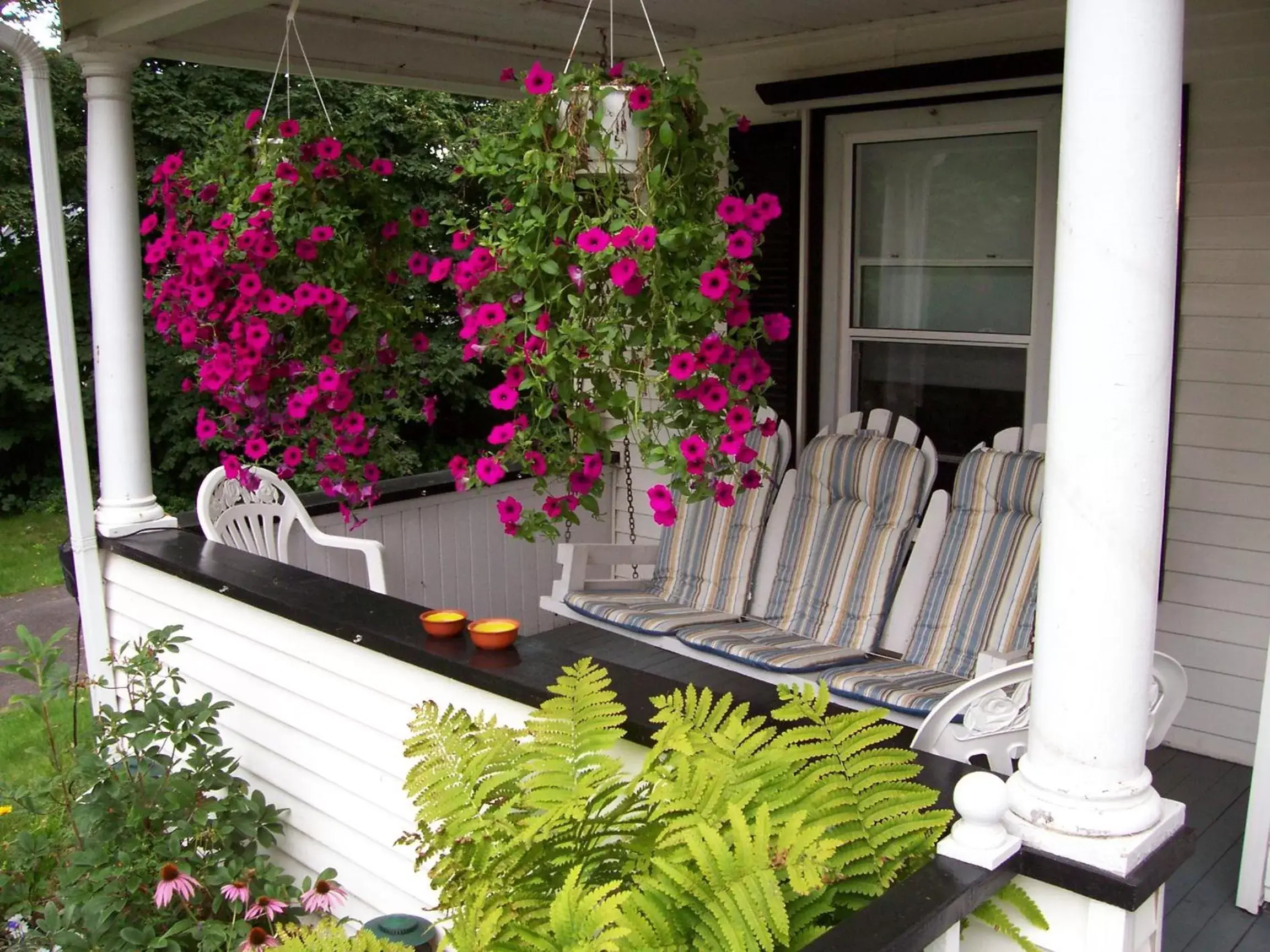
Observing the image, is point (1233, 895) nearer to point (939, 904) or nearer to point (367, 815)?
point (939, 904)

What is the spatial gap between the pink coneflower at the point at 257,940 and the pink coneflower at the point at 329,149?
193cm

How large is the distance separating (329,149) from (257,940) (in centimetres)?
196

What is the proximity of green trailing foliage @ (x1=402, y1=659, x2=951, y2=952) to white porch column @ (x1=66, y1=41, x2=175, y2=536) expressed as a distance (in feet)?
6.56

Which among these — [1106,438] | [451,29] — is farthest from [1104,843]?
[451,29]

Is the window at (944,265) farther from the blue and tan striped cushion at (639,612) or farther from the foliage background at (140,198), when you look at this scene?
the foliage background at (140,198)

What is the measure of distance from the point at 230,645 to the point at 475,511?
1.59 meters

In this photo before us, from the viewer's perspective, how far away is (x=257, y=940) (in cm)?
254

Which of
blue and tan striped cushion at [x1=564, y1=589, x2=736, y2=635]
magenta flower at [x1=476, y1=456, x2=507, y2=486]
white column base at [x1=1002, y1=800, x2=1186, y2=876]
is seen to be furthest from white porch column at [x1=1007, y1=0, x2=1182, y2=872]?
blue and tan striped cushion at [x1=564, y1=589, x2=736, y2=635]

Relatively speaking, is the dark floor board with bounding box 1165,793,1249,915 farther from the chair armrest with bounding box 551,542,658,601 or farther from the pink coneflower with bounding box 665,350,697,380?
the chair armrest with bounding box 551,542,658,601

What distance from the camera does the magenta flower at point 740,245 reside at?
8.38 feet

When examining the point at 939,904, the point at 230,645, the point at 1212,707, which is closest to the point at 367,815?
the point at 230,645

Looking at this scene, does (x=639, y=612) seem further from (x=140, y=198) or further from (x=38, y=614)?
(x=140, y=198)

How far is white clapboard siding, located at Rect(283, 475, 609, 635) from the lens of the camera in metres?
4.36

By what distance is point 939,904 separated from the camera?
1.56 meters
